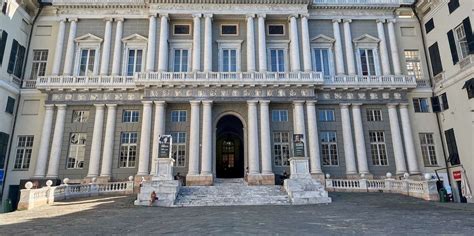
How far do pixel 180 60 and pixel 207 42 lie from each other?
3.13 meters

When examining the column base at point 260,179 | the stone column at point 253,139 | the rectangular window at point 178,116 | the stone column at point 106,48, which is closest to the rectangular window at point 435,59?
the stone column at point 253,139

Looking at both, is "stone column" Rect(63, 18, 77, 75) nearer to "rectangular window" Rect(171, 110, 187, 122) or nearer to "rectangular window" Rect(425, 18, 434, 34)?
"rectangular window" Rect(171, 110, 187, 122)

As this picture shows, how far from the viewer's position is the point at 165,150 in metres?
19.9

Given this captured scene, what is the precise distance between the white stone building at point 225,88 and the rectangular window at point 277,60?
0.11 meters

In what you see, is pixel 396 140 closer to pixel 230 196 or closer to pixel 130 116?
pixel 230 196

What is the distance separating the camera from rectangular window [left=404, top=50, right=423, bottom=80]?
2973cm

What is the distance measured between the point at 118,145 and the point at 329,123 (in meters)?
18.8

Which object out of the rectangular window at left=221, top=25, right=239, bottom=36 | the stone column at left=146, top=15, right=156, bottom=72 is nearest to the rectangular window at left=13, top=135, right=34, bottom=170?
the stone column at left=146, top=15, right=156, bottom=72

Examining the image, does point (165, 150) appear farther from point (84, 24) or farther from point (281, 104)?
point (84, 24)

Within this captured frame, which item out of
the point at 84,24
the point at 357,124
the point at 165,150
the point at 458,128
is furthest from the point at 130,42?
the point at 458,128

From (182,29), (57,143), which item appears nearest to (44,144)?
(57,143)

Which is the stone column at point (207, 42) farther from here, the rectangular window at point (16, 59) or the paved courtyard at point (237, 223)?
the rectangular window at point (16, 59)

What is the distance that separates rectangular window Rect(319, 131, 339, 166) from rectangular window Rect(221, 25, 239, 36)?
504 inches

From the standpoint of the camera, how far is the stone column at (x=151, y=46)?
91.4 ft
